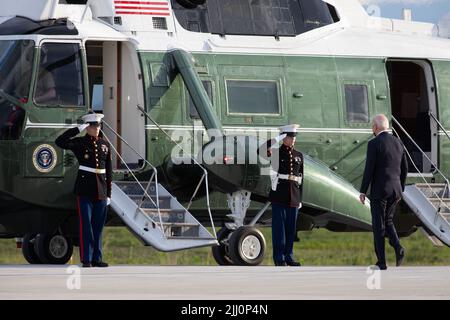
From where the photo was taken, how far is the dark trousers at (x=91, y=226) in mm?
18531

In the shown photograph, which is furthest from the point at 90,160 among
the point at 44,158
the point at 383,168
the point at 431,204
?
the point at 431,204

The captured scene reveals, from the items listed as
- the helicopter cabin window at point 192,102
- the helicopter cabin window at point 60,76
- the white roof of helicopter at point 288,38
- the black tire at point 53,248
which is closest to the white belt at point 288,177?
the helicopter cabin window at point 192,102

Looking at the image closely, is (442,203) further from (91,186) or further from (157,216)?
(91,186)

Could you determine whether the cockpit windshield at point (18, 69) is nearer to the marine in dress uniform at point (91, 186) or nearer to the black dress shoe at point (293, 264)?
the marine in dress uniform at point (91, 186)

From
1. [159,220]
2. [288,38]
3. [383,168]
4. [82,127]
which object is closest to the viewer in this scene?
[383,168]

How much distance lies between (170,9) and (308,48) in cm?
221

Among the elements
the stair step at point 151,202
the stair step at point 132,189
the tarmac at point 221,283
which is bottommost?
the tarmac at point 221,283

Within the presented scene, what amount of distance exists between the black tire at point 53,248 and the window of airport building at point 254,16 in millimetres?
3492

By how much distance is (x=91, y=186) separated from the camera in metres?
18.7

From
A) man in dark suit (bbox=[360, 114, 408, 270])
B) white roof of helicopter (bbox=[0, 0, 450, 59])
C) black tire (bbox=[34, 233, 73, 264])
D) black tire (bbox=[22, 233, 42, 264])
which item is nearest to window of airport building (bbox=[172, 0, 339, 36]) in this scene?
white roof of helicopter (bbox=[0, 0, 450, 59])

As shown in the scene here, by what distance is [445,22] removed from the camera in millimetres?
24656

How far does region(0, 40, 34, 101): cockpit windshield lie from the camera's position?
1998 cm

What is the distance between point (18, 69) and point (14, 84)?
0.21 metres
